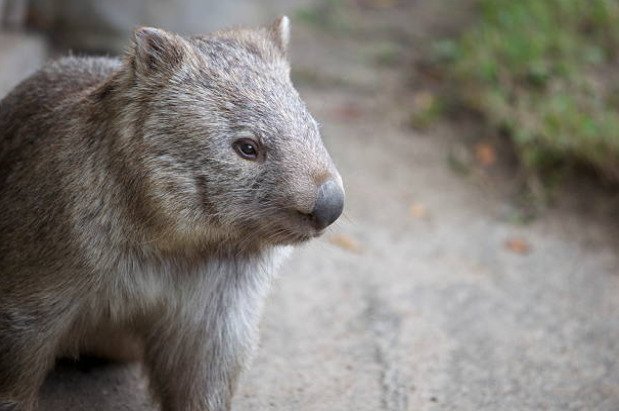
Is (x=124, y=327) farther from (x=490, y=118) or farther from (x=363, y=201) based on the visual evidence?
(x=490, y=118)

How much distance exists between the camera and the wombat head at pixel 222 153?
3346 mm

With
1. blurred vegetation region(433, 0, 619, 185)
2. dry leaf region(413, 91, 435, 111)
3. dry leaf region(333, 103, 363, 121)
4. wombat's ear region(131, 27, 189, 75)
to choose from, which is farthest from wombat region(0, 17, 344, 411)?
dry leaf region(413, 91, 435, 111)

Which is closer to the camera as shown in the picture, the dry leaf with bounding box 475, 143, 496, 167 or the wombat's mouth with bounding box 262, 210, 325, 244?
the wombat's mouth with bounding box 262, 210, 325, 244

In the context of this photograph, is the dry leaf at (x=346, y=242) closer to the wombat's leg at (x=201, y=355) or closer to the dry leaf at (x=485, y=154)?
the dry leaf at (x=485, y=154)

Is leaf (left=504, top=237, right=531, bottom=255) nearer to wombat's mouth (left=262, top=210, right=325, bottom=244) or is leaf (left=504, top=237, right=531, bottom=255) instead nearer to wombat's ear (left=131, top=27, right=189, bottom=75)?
wombat's mouth (left=262, top=210, right=325, bottom=244)

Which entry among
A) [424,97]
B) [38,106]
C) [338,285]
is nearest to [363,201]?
[338,285]

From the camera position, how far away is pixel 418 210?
6430 millimetres

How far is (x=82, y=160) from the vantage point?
3.53 meters

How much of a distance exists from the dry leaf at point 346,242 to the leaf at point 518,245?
2.96ft

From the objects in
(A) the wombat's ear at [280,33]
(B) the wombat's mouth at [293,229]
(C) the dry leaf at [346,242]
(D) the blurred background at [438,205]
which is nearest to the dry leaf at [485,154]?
(D) the blurred background at [438,205]

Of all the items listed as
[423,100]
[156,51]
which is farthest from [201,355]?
[423,100]

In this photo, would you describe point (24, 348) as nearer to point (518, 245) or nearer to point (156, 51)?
point (156, 51)

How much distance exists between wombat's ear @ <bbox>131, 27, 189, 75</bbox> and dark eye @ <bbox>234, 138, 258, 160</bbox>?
0.36 m

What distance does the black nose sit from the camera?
326 centimetres
